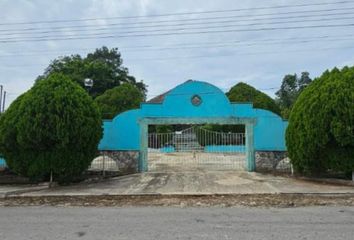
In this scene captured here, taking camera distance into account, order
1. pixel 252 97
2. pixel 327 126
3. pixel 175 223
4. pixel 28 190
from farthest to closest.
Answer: pixel 252 97
pixel 327 126
pixel 28 190
pixel 175 223

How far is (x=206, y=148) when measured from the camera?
102 ft

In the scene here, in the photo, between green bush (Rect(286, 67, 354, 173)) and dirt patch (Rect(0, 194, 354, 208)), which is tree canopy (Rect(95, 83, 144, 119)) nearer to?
green bush (Rect(286, 67, 354, 173))

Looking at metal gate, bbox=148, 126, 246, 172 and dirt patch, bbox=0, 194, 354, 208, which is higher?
metal gate, bbox=148, 126, 246, 172

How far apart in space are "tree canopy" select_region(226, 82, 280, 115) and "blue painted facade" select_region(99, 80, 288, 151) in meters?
23.7

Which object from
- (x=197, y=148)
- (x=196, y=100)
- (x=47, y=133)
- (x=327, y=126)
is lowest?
(x=197, y=148)

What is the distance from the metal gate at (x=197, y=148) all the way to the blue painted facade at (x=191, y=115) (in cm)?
463

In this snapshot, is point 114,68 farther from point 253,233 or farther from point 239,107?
point 253,233

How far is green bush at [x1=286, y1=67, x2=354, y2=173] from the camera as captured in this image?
14938 mm

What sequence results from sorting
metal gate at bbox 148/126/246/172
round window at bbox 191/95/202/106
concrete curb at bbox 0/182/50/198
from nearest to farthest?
concrete curb at bbox 0/182/50/198
round window at bbox 191/95/202/106
metal gate at bbox 148/126/246/172

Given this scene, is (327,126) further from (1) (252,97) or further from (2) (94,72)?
(2) (94,72)

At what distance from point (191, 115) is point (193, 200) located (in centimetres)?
793

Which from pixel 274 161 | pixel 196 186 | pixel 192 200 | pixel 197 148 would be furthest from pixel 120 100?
pixel 192 200

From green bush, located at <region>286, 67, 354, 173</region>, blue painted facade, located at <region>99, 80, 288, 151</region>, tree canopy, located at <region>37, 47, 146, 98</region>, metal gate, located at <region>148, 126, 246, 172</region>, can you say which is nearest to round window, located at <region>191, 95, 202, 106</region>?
blue painted facade, located at <region>99, 80, 288, 151</region>

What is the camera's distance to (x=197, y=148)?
30.7m
